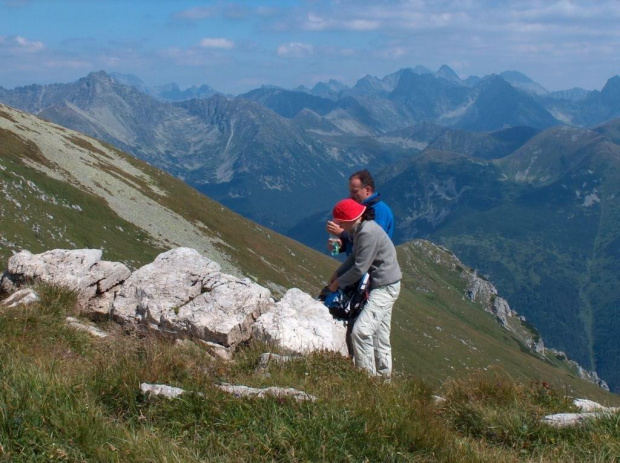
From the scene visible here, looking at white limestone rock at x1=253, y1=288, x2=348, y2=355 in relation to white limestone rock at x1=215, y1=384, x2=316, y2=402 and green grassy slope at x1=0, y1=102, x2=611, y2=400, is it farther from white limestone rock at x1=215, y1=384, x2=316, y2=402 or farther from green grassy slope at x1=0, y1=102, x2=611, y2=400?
green grassy slope at x1=0, y1=102, x2=611, y2=400

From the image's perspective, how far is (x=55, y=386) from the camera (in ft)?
21.3

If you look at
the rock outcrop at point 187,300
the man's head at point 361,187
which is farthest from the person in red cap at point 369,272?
the rock outcrop at point 187,300

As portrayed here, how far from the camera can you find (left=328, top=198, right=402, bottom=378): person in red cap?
10102mm

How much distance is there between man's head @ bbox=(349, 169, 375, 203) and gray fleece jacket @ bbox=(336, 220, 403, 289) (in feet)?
3.42

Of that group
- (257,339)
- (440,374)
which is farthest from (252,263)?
(257,339)

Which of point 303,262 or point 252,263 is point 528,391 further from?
point 303,262

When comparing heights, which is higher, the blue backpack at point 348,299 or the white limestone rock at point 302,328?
the blue backpack at point 348,299

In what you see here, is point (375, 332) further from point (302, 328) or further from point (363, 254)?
point (363, 254)

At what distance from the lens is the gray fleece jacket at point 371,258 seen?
10070mm

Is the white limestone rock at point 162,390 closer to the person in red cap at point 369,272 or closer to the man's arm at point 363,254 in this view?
the person in red cap at point 369,272

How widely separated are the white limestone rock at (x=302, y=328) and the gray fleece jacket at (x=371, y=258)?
1572 mm

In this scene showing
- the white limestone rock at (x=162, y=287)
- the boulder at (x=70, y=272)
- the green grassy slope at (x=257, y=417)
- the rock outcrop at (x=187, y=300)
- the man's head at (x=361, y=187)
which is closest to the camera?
the green grassy slope at (x=257, y=417)

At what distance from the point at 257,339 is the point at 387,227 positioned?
3927 millimetres

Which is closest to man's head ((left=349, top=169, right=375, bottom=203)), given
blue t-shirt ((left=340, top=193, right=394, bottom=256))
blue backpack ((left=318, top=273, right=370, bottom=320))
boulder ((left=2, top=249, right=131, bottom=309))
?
blue t-shirt ((left=340, top=193, right=394, bottom=256))
